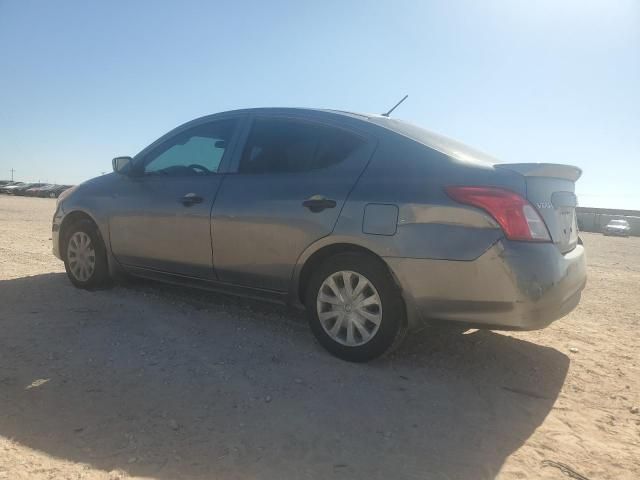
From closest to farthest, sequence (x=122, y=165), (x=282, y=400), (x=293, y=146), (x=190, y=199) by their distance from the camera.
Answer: (x=282, y=400)
(x=293, y=146)
(x=190, y=199)
(x=122, y=165)

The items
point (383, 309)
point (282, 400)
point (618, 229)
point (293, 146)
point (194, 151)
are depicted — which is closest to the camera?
point (282, 400)

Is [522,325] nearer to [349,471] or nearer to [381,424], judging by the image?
[381,424]

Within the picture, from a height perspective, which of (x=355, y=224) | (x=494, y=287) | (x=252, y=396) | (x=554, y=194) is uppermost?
(x=554, y=194)

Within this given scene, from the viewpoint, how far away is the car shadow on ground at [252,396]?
2248mm

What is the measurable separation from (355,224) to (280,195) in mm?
684

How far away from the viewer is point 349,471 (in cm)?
216

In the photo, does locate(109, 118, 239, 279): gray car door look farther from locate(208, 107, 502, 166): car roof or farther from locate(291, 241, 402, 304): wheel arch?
locate(291, 241, 402, 304): wheel arch

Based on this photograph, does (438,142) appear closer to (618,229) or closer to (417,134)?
(417,134)

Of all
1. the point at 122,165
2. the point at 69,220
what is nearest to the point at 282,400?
the point at 122,165

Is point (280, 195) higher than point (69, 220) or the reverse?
higher

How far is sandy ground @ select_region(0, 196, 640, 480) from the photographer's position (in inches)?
87.7

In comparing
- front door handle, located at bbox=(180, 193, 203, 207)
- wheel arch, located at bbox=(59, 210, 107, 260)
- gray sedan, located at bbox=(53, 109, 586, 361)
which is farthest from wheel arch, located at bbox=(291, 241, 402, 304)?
wheel arch, located at bbox=(59, 210, 107, 260)

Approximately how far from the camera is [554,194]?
318 centimetres

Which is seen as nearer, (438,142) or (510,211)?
(510,211)
